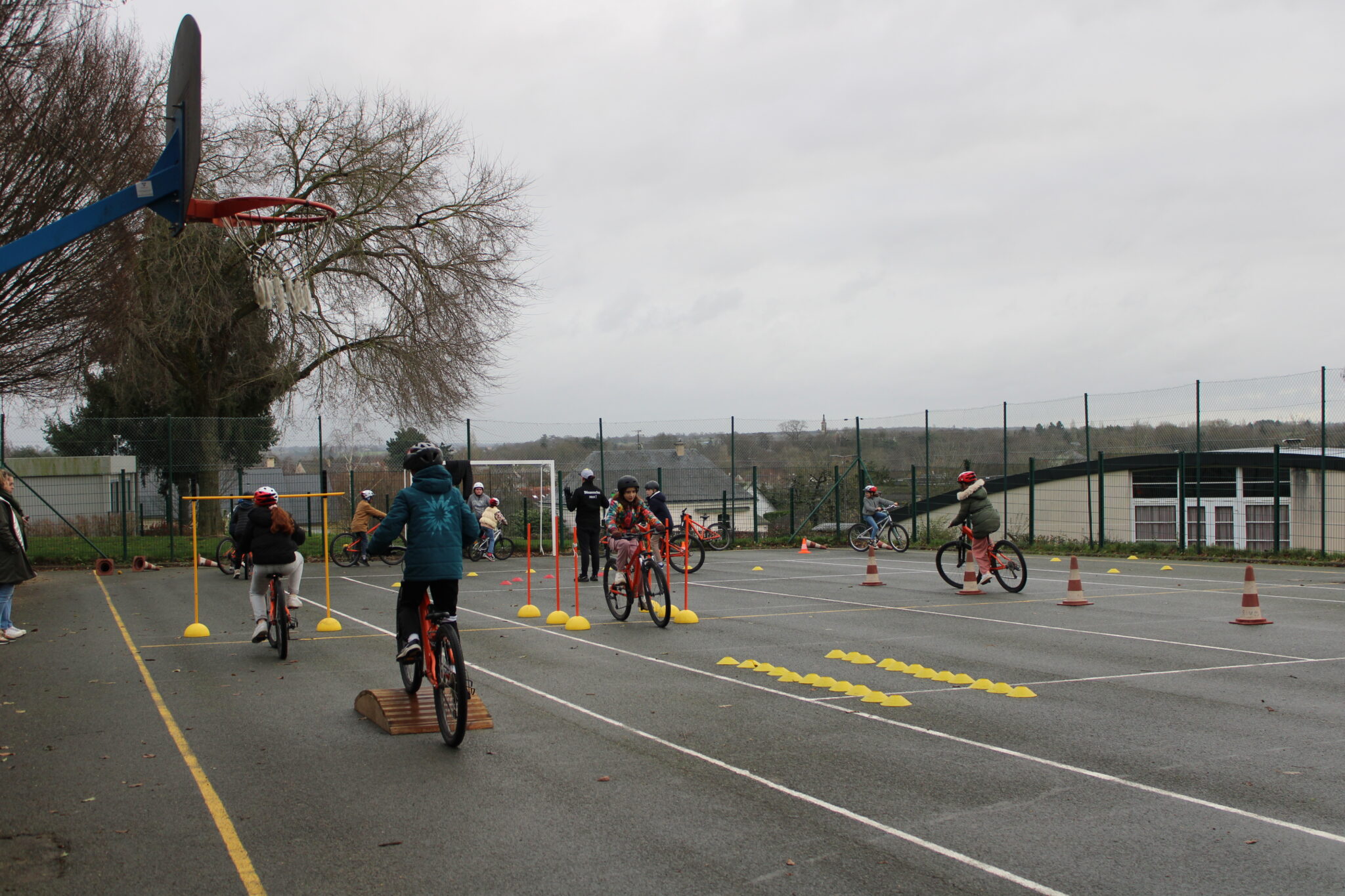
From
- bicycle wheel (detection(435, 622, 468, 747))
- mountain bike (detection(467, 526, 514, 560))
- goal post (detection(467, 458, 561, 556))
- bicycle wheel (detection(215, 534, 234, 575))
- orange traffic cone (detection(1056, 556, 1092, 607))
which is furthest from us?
goal post (detection(467, 458, 561, 556))

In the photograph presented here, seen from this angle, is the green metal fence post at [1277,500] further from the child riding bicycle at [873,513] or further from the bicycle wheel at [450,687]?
the bicycle wheel at [450,687]

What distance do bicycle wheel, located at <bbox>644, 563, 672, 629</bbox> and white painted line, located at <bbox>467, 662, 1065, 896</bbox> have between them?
3.98m

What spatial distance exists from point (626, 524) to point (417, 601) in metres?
5.97

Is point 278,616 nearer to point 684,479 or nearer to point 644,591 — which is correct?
point 644,591

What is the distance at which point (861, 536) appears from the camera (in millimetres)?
26766

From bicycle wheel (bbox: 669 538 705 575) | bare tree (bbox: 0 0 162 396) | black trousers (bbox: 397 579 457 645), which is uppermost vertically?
bare tree (bbox: 0 0 162 396)

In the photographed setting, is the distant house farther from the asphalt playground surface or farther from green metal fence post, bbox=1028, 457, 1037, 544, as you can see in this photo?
the asphalt playground surface

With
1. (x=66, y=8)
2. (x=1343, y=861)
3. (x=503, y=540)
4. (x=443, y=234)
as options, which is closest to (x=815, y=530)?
(x=503, y=540)

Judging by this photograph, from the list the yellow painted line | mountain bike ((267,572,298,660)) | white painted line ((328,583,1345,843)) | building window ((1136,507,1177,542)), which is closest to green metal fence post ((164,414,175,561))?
mountain bike ((267,572,298,660))

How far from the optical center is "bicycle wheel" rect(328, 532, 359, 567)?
2289 cm

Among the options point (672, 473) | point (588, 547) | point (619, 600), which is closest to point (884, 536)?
point (672, 473)

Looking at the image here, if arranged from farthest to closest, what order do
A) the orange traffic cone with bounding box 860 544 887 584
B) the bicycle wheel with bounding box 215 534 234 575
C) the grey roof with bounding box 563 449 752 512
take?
the grey roof with bounding box 563 449 752 512 → the bicycle wheel with bounding box 215 534 234 575 → the orange traffic cone with bounding box 860 544 887 584

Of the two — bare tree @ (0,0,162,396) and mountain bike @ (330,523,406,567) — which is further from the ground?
bare tree @ (0,0,162,396)

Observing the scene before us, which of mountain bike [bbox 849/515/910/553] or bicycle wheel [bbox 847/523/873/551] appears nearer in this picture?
mountain bike [bbox 849/515/910/553]
